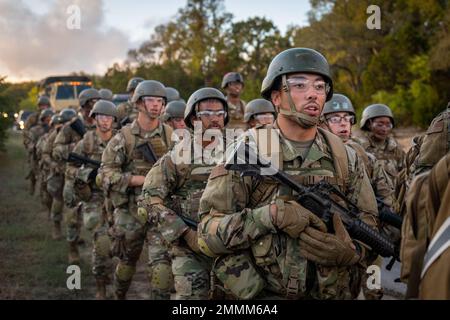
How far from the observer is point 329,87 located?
3.31m

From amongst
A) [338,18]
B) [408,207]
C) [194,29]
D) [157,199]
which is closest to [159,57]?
[194,29]

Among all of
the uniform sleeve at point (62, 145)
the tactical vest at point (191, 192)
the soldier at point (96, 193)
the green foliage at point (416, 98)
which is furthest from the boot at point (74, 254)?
the green foliage at point (416, 98)

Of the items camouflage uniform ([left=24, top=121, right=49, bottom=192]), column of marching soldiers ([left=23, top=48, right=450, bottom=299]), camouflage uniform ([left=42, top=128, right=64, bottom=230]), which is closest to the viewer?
column of marching soldiers ([left=23, top=48, right=450, bottom=299])

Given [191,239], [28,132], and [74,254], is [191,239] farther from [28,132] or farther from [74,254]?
[28,132]

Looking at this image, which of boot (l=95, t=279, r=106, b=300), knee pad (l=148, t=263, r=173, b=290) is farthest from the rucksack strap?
boot (l=95, t=279, r=106, b=300)

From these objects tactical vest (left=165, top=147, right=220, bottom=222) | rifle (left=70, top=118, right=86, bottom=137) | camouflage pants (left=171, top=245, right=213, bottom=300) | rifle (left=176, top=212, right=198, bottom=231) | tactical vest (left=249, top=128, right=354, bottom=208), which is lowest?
camouflage pants (left=171, top=245, right=213, bottom=300)

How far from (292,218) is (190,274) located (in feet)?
6.07

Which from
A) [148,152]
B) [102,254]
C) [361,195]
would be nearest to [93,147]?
[102,254]

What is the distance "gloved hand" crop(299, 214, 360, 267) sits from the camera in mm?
2906

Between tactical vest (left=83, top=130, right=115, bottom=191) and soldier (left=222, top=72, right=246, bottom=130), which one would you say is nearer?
tactical vest (left=83, top=130, right=115, bottom=191)

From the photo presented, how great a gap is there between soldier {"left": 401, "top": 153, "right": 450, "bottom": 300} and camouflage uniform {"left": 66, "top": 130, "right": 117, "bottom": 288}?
4.70 metres

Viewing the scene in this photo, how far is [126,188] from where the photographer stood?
5.88 m

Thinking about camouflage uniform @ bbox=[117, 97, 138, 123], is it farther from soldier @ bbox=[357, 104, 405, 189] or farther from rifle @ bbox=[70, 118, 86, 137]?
soldier @ bbox=[357, 104, 405, 189]
